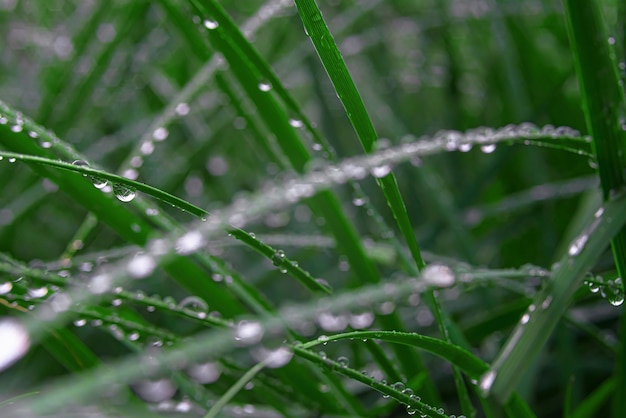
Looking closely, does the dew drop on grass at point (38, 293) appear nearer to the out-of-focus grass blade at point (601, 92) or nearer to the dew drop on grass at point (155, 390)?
the dew drop on grass at point (155, 390)

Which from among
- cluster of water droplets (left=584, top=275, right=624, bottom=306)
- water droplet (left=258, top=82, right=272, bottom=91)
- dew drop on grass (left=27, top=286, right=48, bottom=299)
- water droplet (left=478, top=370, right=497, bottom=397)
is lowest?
water droplet (left=478, top=370, right=497, bottom=397)

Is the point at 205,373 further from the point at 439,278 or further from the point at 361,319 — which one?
the point at 439,278

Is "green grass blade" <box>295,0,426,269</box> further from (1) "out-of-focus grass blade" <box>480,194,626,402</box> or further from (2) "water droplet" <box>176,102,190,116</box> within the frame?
(2) "water droplet" <box>176,102,190,116</box>

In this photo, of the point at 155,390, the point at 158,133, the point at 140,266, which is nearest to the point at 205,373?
the point at 155,390

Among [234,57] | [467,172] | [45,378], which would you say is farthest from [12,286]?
[467,172]

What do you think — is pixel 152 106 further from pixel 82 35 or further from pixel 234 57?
pixel 234 57

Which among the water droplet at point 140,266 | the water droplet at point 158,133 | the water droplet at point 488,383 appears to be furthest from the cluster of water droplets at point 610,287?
the water droplet at point 158,133

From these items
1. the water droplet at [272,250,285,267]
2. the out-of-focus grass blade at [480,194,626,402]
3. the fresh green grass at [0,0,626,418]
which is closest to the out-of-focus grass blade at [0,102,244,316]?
the fresh green grass at [0,0,626,418]
